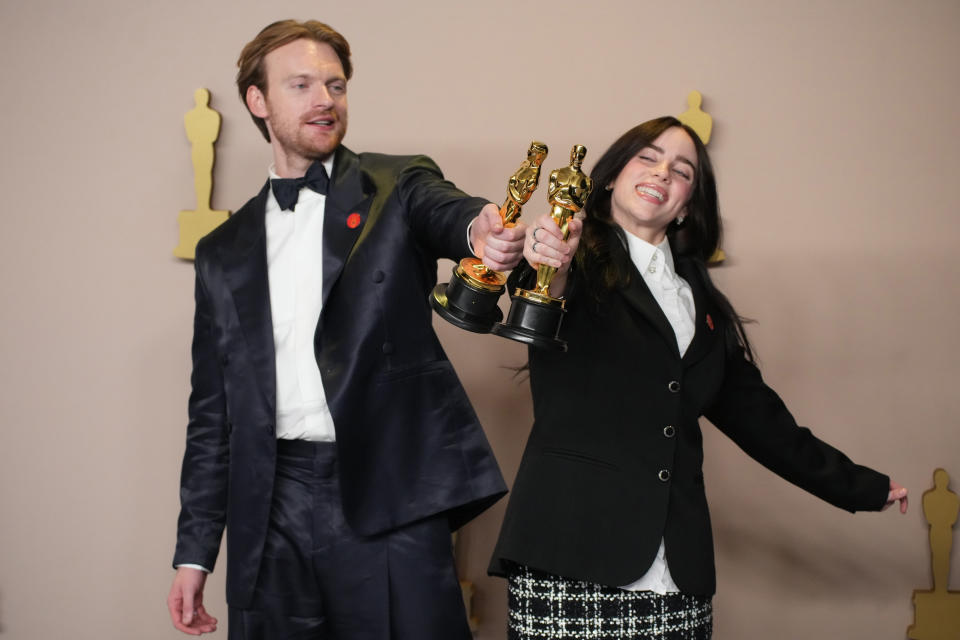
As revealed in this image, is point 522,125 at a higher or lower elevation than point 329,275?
higher

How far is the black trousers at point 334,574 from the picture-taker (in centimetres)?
197

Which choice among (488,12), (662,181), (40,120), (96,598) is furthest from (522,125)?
(96,598)

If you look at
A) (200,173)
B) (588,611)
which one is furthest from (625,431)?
(200,173)

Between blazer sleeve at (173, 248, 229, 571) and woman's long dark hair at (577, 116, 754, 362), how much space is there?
90 centimetres

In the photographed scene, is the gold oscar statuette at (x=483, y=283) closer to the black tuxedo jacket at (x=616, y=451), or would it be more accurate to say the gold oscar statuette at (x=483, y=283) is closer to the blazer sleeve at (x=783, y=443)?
the black tuxedo jacket at (x=616, y=451)

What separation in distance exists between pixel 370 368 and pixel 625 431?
54 cm

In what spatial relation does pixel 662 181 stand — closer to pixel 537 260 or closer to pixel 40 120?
pixel 537 260

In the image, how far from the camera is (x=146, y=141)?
339 cm

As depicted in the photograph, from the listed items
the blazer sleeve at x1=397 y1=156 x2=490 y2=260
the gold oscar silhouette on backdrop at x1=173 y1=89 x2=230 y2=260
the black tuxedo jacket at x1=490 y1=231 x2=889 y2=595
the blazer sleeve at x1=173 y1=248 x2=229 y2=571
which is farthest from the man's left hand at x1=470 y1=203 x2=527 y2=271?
the gold oscar silhouette on backdrop at x1=173 y1=89 x2=230 y2=260

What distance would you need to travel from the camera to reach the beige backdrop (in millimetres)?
3205

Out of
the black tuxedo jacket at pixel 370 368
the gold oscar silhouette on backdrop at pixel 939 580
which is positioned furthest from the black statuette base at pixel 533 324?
the gold oscar silhouette on backdrop at pixel 939 580

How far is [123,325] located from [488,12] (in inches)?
65.7

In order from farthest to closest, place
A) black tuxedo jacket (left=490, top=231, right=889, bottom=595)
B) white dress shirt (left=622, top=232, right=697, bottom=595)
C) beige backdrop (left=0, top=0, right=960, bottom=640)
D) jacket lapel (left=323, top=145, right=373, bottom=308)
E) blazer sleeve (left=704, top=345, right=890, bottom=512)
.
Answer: beige backdrop (left=0, top=0, right=960, bottom=640) < blazer sleeve (left=704, top=345, right=890, bottom=512) < white dress shirt (left=622, top=232, right=697, bottom=595) < jacket lapel (left=323, top=145, right=373, bottom=308) < black tuxedo jacket (left=490, top=231, right=889, bottom=595)

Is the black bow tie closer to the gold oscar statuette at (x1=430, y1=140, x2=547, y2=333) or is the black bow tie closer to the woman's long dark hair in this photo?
the woman's long dark hair
